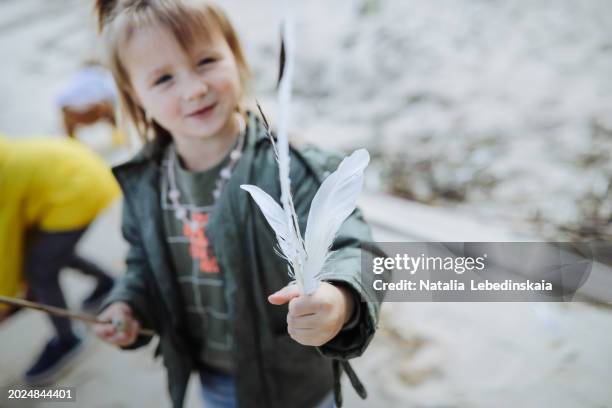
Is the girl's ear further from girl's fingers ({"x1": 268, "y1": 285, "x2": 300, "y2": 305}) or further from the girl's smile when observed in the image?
girl's fingers ({"x1": 268, "y1": 285, "x2": 300, "y2": 305})

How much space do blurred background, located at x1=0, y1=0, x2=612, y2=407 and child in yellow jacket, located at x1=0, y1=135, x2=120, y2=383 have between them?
0.29 m

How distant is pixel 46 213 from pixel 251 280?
3.27 feet

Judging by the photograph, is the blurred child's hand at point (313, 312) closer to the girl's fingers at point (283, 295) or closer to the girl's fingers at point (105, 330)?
the girl's fingers at point (283, 295)

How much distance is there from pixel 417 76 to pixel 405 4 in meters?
0.77

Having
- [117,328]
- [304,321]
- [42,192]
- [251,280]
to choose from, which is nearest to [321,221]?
[304,321]

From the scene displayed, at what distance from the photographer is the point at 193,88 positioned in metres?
0.81

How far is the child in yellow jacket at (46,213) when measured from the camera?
4.70 ft

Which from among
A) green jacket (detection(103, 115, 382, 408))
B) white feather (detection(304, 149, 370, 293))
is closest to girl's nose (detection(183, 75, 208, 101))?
green jacket (detection(103, 115, 382, 408))

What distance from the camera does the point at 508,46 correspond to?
8.32 feet

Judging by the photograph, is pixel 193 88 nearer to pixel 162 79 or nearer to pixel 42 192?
pixel 162 79

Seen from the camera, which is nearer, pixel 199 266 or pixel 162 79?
pixel 162 79

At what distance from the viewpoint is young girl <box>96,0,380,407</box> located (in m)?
0.82

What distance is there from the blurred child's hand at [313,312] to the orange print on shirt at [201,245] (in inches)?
15.2

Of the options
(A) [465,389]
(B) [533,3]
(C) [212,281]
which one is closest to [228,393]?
(C) [212,281]
